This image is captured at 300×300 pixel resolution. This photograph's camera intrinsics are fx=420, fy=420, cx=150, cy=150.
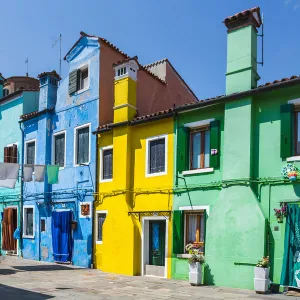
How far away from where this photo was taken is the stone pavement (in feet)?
36.6

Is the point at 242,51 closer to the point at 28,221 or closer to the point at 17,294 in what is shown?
the point at 17,294

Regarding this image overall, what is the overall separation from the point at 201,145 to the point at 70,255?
8.09 m

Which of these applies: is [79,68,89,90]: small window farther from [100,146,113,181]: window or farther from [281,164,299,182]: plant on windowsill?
[281,164,299,182]: plant on windowsill

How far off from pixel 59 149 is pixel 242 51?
33.8 ft

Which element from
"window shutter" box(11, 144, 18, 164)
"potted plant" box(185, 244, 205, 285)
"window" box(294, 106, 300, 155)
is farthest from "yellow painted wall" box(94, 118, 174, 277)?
"window shutter" box(11, 144, 18, 164)

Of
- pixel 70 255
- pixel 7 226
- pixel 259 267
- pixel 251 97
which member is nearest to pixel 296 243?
pixel 259 267

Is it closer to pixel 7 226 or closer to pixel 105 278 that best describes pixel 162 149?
pixel 105 278

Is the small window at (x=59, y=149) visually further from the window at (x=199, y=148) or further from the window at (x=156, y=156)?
the window at (x=199, y=148)

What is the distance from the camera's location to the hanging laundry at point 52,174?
59.8ft

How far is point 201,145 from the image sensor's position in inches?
557

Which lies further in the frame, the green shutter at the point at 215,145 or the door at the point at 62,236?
the door at the point at 62,236

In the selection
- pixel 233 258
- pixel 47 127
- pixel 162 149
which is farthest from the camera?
pixel 47 127

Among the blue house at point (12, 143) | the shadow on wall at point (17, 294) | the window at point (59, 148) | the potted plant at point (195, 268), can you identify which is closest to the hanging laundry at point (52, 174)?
the window at point (59, 148)

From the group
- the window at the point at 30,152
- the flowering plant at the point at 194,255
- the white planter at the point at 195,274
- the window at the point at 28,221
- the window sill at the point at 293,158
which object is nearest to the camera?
the window sill at the point at 293,158
